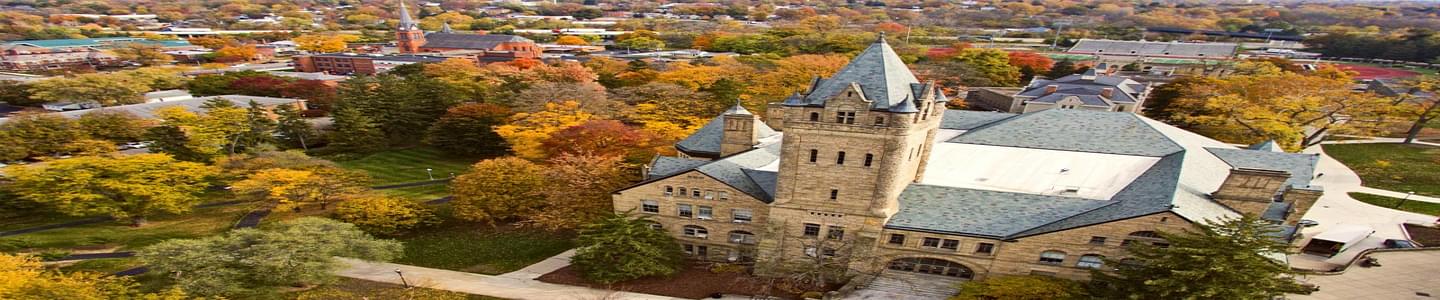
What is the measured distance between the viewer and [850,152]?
29.5m

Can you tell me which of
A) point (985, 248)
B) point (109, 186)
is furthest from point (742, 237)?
point (109, 186)

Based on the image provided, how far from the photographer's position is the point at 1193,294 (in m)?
23.0

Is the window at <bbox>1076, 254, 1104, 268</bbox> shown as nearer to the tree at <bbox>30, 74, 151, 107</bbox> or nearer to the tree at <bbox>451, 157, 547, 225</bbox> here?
the tree at <bbox>451, 157, 547, 225</bbox>

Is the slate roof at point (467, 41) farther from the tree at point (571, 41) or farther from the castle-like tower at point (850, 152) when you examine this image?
the castle-like tower at point (850, 152)

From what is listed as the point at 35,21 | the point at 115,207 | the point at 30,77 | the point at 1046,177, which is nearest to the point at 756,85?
the point at 1046,177

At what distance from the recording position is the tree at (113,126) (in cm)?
5784

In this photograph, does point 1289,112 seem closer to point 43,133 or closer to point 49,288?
point 49,288

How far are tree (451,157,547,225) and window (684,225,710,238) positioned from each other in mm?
13767

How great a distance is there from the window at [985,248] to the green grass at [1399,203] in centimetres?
4083

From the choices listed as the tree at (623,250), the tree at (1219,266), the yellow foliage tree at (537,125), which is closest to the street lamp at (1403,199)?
the tree at (1219,266)

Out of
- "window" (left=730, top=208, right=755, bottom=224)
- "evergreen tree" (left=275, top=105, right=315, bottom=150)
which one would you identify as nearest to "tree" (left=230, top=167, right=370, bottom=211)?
"evergreen tree" (left=275, top=105, right=315, bottom=150)

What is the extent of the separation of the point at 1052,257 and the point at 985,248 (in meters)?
3.31

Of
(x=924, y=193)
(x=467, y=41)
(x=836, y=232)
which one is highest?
(x=467, y=41)

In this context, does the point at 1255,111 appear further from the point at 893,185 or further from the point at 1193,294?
the point at 893,185
